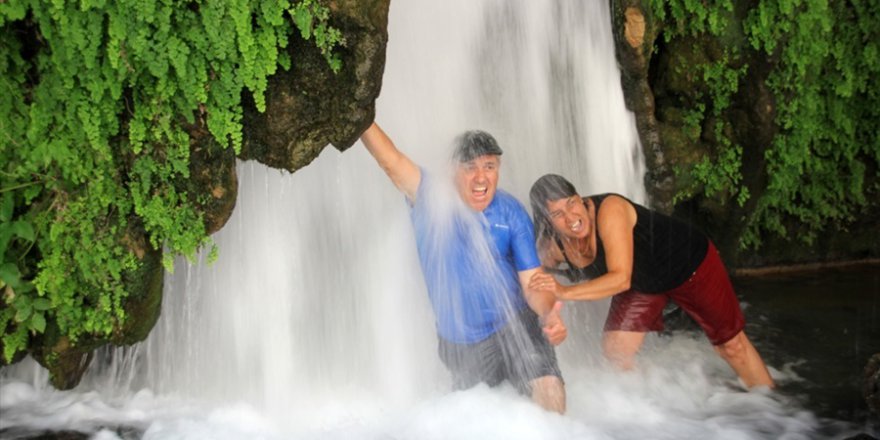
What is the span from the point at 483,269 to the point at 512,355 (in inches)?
22.9

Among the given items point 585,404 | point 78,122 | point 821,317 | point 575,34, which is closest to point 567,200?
point 585,404

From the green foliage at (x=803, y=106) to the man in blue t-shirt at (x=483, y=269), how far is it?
337 cm

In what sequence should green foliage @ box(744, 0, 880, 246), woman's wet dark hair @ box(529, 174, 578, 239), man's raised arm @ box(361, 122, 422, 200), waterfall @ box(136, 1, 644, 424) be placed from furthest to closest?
green foliage @ box(744, 0, 880, 246)
waterfall @ box(136, 1, 644, 424)
woman's wet dark hair @ box(529, 174, 578, 239)
man's raised arm @ box(361, 122, 422, 200)

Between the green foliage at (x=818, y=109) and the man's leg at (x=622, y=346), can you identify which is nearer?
the man's leg at (x=622, y=346)

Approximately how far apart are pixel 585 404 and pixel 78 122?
12.6ft

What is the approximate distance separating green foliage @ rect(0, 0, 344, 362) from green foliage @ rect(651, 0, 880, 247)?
417 centimetres

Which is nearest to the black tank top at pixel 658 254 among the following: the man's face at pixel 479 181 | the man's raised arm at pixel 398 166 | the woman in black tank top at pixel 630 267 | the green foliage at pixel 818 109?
the woman in black tank top at pixel 630 267

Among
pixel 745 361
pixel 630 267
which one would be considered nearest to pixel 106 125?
pixel 630 267

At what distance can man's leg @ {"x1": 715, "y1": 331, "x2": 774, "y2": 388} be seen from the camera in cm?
709

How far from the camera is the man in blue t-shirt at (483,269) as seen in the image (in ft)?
19.3

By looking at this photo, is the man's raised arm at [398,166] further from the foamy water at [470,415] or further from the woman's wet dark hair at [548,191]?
the foamy water at [470,415]

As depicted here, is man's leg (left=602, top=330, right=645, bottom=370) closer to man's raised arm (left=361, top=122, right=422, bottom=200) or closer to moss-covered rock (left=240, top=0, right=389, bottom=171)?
man's raised arm (left=361, top=122, right=422, bottom=200)

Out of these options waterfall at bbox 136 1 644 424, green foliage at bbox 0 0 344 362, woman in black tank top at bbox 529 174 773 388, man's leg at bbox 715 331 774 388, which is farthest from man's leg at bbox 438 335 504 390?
man's leg at bbox 715 331 774 388

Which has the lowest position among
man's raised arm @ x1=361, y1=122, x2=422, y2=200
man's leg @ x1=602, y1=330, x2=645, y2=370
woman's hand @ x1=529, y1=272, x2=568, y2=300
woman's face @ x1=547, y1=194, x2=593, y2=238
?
man's leg @ x1=602, y1=330, x2=645, y2=370
